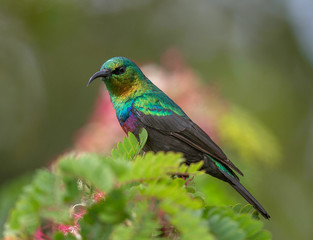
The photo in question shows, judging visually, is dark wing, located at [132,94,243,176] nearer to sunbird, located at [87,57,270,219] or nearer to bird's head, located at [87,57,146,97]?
sunbird, located at [87,57,270,219]

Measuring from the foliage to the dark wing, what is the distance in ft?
6.07

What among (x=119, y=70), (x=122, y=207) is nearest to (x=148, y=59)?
(x=119, y=70)

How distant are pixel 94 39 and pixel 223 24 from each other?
3.29 meters

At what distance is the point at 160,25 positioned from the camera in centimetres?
1097

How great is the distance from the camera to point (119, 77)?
13.1ft

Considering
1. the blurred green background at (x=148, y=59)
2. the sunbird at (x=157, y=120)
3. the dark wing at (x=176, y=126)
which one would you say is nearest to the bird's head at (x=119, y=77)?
the sunbird at (x=157, y=120)

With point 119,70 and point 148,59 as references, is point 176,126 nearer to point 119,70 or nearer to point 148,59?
point 119,70

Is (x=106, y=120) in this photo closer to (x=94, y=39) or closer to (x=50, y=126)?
(x=50, y=126)

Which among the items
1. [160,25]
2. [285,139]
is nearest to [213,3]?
[160,25]

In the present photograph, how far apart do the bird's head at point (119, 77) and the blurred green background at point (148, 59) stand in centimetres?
430

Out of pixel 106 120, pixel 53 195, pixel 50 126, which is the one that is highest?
pixel 50 126

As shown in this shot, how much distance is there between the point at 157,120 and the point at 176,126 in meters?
0.18

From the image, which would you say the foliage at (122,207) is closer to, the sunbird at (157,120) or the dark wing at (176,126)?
the sunbird at (157,120)

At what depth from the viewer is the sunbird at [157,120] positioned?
342 centimetres
